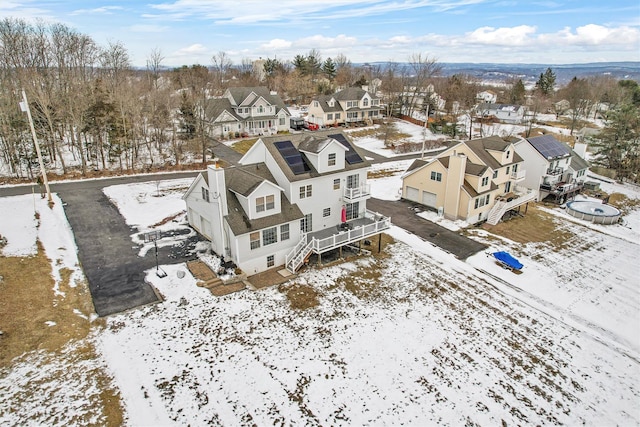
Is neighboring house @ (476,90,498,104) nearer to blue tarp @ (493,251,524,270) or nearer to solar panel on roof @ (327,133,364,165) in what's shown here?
blue tarp @ (493,251,524,270)

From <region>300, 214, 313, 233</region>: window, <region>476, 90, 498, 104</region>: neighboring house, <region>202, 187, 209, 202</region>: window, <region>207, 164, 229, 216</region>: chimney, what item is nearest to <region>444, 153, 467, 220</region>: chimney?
<region>300, 214, 313, 233</region>: window

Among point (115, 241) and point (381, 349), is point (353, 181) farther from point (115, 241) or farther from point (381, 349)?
point (115, 241)

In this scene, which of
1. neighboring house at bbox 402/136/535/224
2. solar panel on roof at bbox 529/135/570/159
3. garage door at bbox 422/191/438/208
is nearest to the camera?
neighboring house at bbox 402/136/535/224

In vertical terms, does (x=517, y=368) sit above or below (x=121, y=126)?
below

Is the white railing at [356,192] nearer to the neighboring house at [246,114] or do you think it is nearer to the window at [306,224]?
the window at [306,224]

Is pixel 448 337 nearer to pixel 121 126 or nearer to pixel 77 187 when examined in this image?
pixel 77 187

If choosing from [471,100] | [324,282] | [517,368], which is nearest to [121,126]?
[324,282]

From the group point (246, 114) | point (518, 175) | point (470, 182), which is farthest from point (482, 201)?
point (246, 114)
